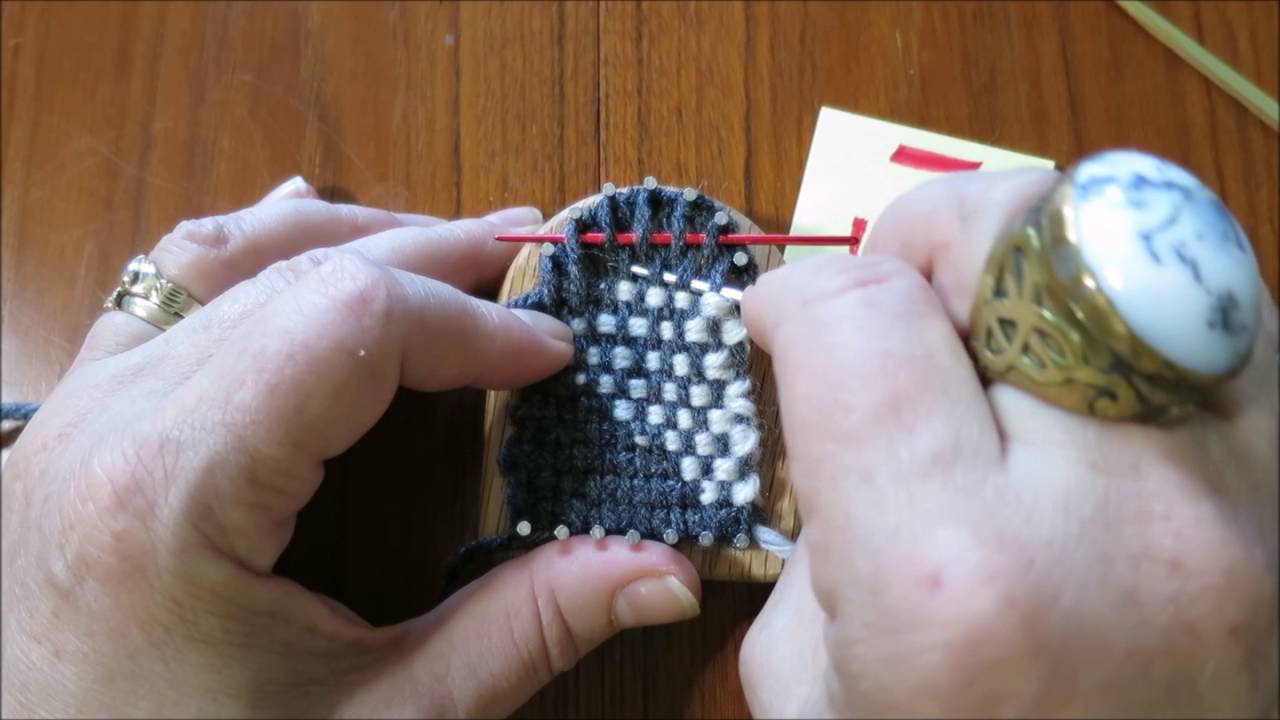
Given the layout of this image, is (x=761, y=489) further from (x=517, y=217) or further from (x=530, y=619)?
(x=517, y=217)

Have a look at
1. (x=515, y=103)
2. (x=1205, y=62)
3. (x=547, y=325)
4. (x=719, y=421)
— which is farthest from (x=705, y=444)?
(x=1205, y=62)

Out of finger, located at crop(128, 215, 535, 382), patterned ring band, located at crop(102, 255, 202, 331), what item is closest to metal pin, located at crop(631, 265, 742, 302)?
finger, located at crop(128, 215, 535, 382)

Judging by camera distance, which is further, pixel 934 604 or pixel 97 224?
pixel 97 224

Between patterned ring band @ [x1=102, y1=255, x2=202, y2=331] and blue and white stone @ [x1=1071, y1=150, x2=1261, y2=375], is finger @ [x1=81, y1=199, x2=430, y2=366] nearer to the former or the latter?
patterned ring band @ [x1=102, y1=255, x2=202, y2=331]

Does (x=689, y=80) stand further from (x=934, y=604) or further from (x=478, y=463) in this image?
(x=934, y=604)

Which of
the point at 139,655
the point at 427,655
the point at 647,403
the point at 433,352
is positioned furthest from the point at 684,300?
the point at 139,655

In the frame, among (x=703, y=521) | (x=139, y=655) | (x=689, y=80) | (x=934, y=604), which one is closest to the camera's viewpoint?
(x=934, y=604)

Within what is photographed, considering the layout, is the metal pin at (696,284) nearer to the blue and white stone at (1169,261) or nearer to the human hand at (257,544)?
the human hand at (257,544)

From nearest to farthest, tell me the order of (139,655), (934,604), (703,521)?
(934,604)
(139,655)
(703,521)
